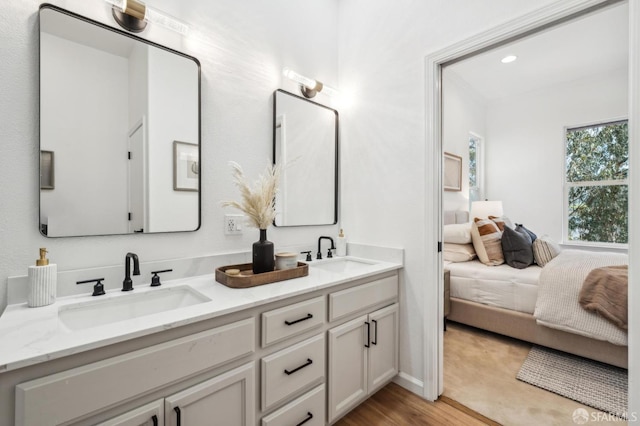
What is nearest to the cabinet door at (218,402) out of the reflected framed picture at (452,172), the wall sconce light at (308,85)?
the wall sconce light at (308,85)

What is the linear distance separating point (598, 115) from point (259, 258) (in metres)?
4.69

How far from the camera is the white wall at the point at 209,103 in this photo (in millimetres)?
1119

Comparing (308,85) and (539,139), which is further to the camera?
(539,139)

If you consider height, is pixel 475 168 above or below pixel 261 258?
above

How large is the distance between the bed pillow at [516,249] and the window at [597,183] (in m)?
1.25

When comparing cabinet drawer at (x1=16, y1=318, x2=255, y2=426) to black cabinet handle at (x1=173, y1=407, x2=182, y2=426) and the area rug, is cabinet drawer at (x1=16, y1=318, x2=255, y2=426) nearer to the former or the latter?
black cabinet handle at (x1=173, y1=407, x2=182, y2=426)

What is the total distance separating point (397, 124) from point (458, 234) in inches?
67.1

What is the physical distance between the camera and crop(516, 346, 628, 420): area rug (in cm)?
171

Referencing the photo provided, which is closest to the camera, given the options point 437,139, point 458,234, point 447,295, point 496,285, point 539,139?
point 437,139

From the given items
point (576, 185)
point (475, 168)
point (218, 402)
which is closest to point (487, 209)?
point (475, 168)

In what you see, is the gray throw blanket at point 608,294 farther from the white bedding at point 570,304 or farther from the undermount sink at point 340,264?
the undermount sink at point 340,264

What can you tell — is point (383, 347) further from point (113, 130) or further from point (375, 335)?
point (113, 130)

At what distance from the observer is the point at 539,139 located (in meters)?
4.23

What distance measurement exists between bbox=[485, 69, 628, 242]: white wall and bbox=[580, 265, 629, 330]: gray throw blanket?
2.30 meters
